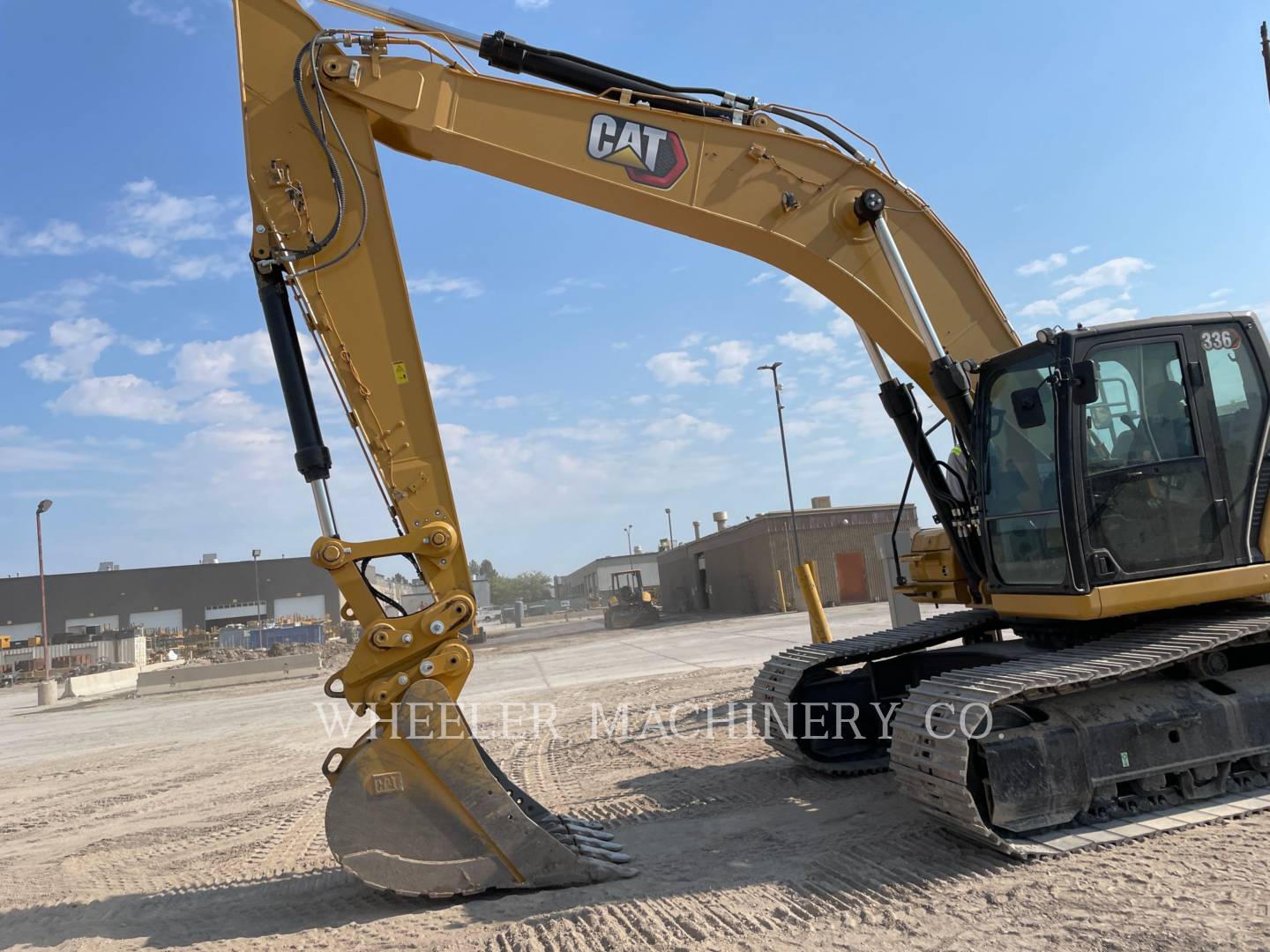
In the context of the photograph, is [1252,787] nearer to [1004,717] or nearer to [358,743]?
[1004,717]

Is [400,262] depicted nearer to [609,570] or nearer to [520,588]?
[609,570]

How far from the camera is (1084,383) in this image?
5125 mm

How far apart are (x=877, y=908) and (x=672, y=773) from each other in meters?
3.24

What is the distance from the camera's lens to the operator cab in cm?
521

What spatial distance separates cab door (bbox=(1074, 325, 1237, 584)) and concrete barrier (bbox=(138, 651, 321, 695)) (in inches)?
980

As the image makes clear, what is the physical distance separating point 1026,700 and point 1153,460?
171 cm

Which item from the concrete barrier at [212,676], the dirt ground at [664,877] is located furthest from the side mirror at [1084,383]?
the concrete barrier at [212,676]

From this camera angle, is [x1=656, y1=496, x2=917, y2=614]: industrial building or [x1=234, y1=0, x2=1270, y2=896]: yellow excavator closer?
[x1=234, y1=0, x2=1270, y2=896]: yellow excavator

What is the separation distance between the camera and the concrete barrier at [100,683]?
2698 centimetres

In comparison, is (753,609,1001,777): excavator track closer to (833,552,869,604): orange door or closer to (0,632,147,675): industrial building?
(833,552,869,604): orange door

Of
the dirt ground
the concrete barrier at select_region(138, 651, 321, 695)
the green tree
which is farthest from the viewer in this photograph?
the green tree

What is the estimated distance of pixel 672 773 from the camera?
720 cm

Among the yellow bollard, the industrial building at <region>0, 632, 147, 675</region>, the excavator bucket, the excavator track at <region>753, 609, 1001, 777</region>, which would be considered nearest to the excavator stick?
the excavator bucket

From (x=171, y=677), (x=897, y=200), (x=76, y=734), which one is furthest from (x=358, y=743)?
(x=171, y=677)
